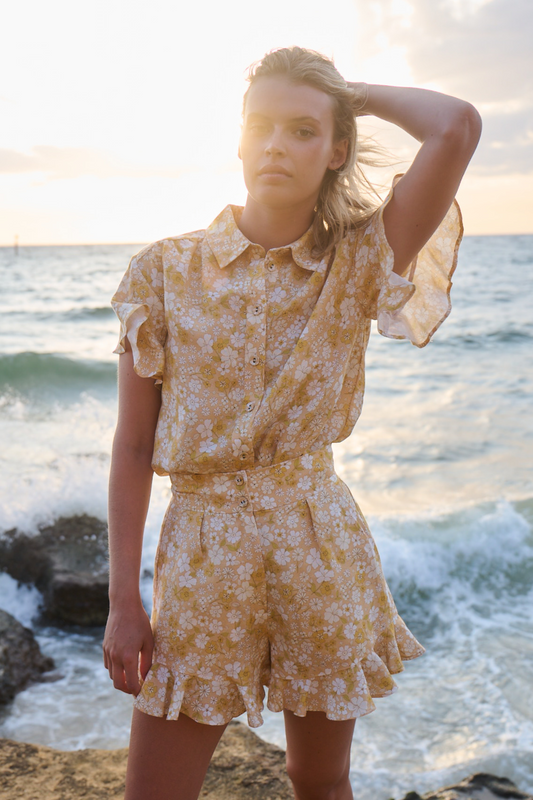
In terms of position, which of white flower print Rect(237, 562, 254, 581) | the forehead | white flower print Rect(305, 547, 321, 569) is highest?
the forehead

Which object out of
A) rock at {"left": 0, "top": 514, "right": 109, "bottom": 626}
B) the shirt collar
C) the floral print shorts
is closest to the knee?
the floral print shorts

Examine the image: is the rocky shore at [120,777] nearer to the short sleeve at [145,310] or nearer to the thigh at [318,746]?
the thigh at [318,746]

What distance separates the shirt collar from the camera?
1.66 meters

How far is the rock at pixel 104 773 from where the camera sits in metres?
2.41

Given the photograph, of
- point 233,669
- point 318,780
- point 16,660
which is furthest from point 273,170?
point 16,660

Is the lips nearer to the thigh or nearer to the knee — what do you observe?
the thigh

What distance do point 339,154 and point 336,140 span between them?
0.13 feet

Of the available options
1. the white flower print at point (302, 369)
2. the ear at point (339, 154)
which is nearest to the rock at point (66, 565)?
the white flower print at point (302, 369)

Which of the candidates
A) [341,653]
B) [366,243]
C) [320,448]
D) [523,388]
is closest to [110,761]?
[341,653]

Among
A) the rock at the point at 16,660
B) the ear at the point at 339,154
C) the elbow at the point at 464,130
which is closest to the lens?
the elbow at the point at 464,130

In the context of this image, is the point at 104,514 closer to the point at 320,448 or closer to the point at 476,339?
the point at 320,448

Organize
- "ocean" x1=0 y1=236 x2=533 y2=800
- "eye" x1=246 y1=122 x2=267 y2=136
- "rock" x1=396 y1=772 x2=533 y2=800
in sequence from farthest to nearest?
"ocean" x1=0 y1=236 x2=533 y2=800 → "rock" x1=396 y1=772 x2=533 y2=800 → "eye" x1=246 y1=122 x2=267 y2=136

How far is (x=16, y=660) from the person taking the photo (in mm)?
3797

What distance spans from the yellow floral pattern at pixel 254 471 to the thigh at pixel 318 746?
0.11 meters
